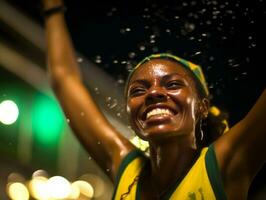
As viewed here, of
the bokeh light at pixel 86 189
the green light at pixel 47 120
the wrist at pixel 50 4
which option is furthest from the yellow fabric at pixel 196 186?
the bokeh light at pixel 86 189

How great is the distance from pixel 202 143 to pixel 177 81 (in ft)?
1.48

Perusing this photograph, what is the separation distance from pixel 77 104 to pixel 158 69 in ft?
1.81

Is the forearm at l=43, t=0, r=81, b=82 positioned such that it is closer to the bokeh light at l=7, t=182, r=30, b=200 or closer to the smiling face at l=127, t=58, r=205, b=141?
the smiling face at l=127, t=58, r=205, b=141

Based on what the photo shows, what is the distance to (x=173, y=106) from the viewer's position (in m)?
2.88

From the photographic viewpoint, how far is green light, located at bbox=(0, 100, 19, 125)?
9691 millimetres

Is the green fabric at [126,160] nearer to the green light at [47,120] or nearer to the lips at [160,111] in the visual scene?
the lips at [160,111]

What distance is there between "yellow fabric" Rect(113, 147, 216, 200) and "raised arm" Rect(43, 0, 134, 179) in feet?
0.52

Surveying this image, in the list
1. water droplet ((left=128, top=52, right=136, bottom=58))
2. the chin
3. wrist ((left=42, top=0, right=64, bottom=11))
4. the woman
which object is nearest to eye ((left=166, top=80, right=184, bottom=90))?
the woman

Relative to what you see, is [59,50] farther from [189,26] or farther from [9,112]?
[9,112]

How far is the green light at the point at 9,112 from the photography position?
969 centimetres

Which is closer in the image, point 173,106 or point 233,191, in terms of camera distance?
point 233,191

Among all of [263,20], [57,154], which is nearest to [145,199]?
[263,20]

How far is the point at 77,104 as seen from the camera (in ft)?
10.6

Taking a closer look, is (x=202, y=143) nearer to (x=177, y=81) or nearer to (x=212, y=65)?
(x=177, y=81)
